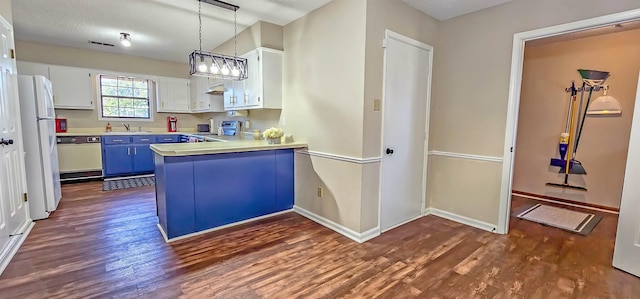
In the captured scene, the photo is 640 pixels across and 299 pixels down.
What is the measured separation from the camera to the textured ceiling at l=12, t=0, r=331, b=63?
3.06 metres

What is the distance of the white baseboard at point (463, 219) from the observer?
120 inches

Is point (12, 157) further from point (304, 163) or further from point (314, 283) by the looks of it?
point (314, 283)

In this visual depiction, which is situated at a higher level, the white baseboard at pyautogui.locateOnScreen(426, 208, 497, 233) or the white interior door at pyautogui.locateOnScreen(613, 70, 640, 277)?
the white interior door at pyautogui.locateOnScreen(613, 70, 640, 277)

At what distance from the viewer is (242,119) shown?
4859 millimetres

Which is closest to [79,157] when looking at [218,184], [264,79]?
[218,184]

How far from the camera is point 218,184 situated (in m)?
2.93

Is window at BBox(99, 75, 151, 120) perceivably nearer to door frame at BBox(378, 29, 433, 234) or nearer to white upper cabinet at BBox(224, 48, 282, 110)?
white upper cabinet at BBox(224, 48, 282, 110)

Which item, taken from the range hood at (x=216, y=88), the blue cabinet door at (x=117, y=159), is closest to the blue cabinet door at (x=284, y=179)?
the range hood at (x=216, y=88)

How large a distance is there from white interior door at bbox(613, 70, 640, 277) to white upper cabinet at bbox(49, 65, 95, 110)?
733 cm

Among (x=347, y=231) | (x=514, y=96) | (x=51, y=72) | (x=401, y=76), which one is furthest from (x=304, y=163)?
(x=51, y=72)

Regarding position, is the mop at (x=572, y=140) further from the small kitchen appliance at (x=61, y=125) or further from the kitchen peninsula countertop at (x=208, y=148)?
the small kitchen appliance at (x=61, y=125)

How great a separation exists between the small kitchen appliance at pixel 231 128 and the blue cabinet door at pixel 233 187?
184 centimetres

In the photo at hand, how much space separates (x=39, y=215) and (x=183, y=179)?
189 cm

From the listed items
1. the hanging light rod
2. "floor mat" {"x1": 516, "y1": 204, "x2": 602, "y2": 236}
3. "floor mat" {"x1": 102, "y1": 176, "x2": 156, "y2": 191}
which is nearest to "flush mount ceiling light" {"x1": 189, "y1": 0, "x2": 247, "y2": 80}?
the hanging light rod
